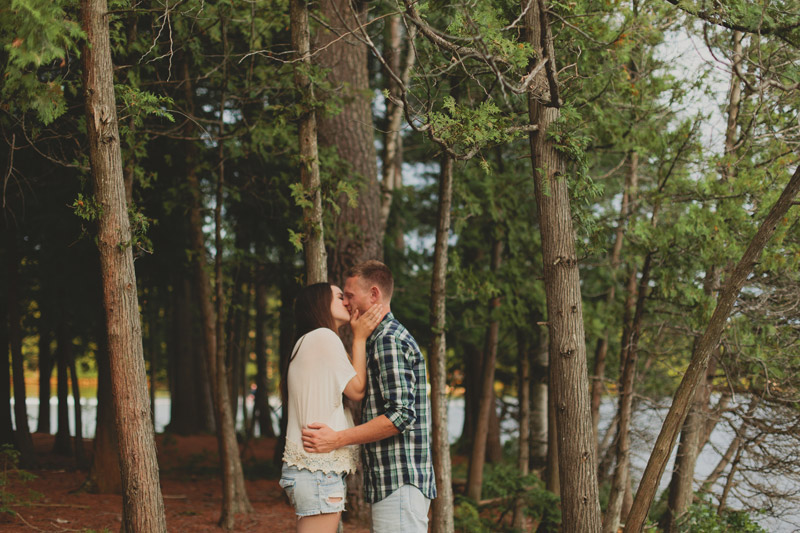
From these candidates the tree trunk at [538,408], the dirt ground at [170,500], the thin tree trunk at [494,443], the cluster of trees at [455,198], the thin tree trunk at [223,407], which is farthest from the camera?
the thin tree trunk at [494,443]

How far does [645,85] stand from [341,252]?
14.3 ft

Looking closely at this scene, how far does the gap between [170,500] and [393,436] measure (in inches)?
280

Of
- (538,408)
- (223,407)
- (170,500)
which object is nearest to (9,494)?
(223,407)

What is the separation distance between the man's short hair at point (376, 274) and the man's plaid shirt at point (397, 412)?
273 millimetres

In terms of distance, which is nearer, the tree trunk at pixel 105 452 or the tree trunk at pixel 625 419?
the tree trunk at pixel 625 419

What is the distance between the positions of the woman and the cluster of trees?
157cm

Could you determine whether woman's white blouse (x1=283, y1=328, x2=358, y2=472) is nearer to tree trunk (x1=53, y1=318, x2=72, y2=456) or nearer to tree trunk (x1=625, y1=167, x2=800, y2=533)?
tree trunk (x1=625, y1=167, x2=800, y2=533)

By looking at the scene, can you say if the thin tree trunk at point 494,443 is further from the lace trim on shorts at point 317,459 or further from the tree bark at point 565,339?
the lace trim on shorts at point 317,459

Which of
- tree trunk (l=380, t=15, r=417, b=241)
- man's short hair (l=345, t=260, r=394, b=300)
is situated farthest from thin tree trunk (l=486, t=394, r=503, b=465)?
man's short hair (l=345, t=260, r=394, b=300)

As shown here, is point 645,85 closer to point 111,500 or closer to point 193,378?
point 111,500

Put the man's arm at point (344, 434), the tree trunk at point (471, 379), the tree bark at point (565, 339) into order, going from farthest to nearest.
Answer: the tree trunk at point (471, 379), the tree bark at point (565, 339), the man's arm at point (344, 434)

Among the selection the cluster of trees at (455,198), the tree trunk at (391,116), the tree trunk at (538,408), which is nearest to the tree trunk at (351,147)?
the cluster of trees at (455,198)

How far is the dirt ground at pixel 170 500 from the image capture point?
7617 millimetres

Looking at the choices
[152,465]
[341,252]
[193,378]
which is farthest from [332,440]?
[193,378]
